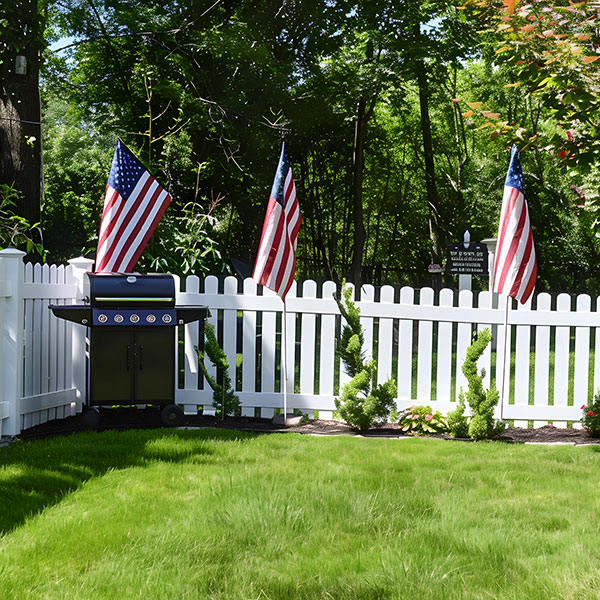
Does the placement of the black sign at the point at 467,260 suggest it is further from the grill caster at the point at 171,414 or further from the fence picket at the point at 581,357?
the grill caster at the point at 171,414

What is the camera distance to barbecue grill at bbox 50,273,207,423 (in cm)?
643

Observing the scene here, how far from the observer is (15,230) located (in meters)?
8.37

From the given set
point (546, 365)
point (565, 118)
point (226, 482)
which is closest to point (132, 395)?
point (226, 482)

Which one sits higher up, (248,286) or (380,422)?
(248,286)

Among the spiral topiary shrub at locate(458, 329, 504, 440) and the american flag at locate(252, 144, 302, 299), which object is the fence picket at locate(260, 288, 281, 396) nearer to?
the american flag at locate(252, 144, 302, 299)

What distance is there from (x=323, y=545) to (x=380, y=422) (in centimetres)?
333

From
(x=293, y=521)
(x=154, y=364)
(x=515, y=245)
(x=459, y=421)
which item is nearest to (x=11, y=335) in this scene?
(x=154, y=364)

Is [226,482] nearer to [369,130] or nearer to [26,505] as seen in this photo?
[26,505]

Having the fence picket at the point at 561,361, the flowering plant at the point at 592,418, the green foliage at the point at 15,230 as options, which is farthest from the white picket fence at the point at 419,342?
the green foliage at the point at 15,230

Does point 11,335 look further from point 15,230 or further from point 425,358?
point 425,358

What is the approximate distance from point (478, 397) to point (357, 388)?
106 centimetres

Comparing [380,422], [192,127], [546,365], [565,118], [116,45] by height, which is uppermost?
→ [116,45]

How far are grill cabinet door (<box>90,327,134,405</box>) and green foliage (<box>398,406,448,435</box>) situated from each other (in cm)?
253

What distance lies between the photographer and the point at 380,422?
22.5ft
